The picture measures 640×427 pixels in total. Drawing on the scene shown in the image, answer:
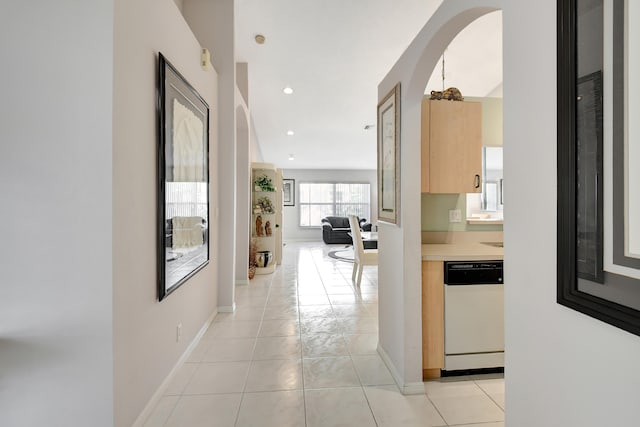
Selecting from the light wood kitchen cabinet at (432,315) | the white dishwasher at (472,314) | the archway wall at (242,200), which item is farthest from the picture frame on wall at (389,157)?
the archway wall at (242,200)

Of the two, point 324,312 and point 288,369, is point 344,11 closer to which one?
point 324,312

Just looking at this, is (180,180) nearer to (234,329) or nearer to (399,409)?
(234,329)

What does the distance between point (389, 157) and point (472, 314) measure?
1235 mm

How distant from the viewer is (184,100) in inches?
87.1

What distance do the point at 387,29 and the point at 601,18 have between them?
133 inches

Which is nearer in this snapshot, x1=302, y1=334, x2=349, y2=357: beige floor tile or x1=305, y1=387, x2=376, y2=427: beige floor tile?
x1=305, y1=387, x2=376, y2=427: beige floor tile

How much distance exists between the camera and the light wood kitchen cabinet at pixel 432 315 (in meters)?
2.06

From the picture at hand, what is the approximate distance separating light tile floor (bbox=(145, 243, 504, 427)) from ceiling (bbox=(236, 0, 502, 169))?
130 inches

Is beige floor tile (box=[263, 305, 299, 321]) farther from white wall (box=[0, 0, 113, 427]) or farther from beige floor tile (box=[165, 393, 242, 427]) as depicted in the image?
white wall (box=[0, 0, 113, 427])

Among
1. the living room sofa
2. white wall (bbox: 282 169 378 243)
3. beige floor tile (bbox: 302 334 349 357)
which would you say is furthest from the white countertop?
white wall (bbox: 282 169 378 243)

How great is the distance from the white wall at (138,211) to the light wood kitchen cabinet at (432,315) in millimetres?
1708

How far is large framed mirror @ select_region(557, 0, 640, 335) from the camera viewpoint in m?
0.64

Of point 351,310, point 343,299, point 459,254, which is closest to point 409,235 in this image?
point 459,254

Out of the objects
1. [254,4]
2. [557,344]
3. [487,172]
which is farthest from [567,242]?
[254,4]
